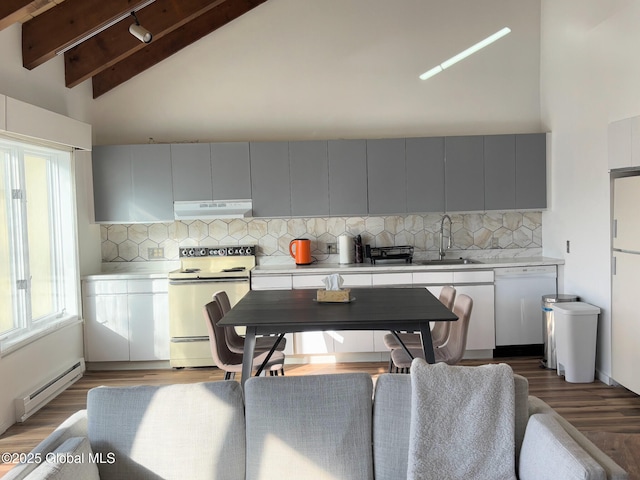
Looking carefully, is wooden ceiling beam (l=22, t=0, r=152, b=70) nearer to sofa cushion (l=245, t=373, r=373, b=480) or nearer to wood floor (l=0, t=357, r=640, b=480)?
wood floor (l=0, t=357, r=640, b=480)

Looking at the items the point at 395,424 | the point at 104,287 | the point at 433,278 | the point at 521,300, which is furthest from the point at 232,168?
the point at 395,424

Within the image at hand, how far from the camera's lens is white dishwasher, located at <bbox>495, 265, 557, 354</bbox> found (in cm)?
546

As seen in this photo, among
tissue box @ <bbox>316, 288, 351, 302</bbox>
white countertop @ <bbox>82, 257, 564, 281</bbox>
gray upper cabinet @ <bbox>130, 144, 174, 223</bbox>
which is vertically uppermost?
A: gray upper cabinet @ <bbox>130, 144, 174, 223</bbox>

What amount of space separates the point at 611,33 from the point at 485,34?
5.33ft

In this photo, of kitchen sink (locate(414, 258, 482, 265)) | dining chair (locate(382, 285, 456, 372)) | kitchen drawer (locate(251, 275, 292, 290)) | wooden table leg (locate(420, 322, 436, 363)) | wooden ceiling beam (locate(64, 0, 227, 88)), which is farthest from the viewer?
kitchen sink (locate(414, 258, 482, 265))

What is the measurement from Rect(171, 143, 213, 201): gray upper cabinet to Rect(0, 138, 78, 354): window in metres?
1.00

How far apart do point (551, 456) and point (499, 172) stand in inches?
160

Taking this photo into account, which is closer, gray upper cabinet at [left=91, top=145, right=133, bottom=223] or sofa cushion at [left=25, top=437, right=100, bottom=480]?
sofa cushion at [left=25, top=437, right=100, bottom=480]

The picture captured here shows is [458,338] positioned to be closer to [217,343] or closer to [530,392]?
[530,392]

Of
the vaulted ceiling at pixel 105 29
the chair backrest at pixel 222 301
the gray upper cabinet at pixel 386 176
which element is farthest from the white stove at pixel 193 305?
the vaulted ceiling at pixel 105 29

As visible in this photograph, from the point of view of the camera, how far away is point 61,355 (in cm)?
498

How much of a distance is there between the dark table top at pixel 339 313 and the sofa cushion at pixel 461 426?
100 centimetres

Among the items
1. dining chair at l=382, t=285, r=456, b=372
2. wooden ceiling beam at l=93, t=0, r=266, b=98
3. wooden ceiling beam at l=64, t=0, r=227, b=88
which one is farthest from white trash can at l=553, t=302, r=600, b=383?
wooden ceiling beam at l=93, t=0, r=266, b=98

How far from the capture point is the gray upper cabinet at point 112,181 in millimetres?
5629
